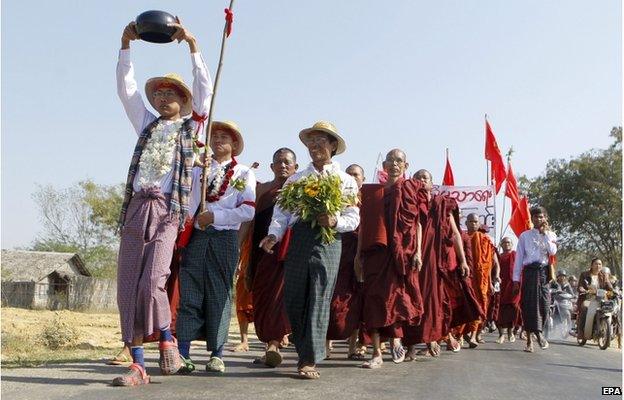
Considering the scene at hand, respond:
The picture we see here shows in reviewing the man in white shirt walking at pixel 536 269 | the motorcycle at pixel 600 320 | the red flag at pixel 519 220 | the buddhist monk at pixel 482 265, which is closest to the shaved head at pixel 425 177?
the man in white shirt walking at pixel 536 269

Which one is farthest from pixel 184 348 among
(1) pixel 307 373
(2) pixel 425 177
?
(2) pixel 425 177

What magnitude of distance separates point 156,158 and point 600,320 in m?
12.8

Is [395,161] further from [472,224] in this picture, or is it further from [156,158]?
[472,224]

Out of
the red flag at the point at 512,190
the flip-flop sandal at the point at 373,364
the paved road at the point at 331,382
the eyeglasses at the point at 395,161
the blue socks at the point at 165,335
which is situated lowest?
the paved road at the point at 331,382

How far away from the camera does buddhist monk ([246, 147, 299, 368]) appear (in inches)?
286

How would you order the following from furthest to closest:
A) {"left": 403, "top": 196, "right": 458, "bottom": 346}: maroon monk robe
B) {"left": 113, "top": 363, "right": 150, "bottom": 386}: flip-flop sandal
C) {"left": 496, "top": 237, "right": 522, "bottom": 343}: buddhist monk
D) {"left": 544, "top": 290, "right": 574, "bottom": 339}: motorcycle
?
{"left": 544, "top": 290, "right": 574, "bottom": 339}: motorcycle < {"left": 496, "top": 237, "right": 522, "bottom": 343}: buddhist monk < {"left": 403, "top": 196, "right": 458, "bottom": 346}: maroon monk robe < {"left": 113, "top": 363, "right": 150, "bottom": 386}: flip-flop sandal

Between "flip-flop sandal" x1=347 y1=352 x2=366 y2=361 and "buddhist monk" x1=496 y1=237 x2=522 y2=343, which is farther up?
"buddhist monk" x1=496 y1=237 x2=522 y2=343

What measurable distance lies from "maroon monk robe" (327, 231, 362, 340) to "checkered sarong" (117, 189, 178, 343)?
2.78 metres

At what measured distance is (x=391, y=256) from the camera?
25.2 ft

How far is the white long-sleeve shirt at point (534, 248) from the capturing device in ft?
36.0

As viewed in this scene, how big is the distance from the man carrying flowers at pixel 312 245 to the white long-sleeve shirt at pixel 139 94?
1067 millimetres

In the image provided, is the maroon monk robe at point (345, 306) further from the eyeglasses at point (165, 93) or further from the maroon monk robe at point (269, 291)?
the eyeglasses at point (165, 93)

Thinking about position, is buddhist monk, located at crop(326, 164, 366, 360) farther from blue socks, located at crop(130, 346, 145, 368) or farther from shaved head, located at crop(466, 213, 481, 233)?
shaved head, located at crop(466, 213, 481, 233)

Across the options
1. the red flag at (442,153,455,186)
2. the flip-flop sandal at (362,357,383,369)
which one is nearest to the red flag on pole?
the red flag at (442,153,455,186)
